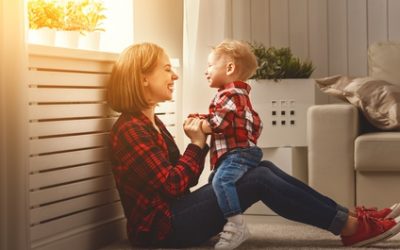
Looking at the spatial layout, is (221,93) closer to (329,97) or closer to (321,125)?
(321,125)

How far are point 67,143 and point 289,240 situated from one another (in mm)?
879

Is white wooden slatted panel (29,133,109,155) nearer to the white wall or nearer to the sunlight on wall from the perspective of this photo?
the sunlight on wall

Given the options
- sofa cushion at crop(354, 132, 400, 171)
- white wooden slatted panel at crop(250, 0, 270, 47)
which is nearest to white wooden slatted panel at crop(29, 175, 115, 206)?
sofa cushion at crop(354, 132, 400, 171)

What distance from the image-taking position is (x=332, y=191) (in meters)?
3.27

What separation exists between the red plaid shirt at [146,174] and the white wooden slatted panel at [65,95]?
13cm

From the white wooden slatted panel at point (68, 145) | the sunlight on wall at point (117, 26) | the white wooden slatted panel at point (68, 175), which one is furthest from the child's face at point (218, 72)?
the sunlight on wall at point (117, 26)

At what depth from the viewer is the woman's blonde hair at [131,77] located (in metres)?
2.69

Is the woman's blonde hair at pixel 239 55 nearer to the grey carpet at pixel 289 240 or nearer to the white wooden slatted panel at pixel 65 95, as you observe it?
the white wooden slatted panel at pixel 65 95

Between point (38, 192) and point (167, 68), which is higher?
point (167, 68)

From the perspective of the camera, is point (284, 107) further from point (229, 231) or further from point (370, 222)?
point (229, 231)

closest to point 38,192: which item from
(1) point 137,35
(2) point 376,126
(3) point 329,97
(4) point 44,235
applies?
(4) point 44,235

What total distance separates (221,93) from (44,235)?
0.75m

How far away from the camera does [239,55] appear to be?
2.76 m

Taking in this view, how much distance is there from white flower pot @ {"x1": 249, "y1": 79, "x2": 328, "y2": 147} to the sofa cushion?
1.90 ft
